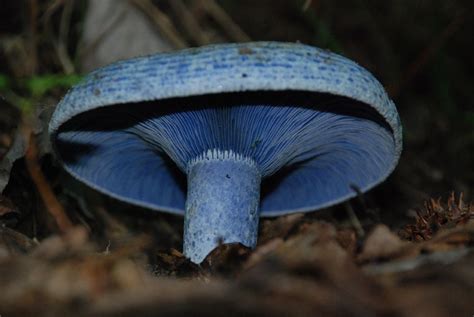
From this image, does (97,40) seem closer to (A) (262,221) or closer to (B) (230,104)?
(A) (262,221)

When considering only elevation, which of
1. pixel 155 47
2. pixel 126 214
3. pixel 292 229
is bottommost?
pixel 126 214

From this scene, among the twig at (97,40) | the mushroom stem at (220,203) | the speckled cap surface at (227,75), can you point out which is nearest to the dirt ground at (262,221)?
the twig at (97,40)

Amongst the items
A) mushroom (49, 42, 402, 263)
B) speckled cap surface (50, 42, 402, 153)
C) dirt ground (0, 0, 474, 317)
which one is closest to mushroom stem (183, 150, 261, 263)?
mushroom (49, 42, 402, 263)

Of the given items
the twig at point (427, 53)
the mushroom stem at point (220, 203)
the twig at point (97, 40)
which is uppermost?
the twig at point (427, 53)

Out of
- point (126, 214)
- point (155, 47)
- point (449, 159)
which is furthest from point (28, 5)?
point (449, 159)

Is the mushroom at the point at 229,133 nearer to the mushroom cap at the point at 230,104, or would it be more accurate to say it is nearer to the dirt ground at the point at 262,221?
the mushroom cap at the point at 230,104

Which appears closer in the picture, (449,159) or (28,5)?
(28,5)

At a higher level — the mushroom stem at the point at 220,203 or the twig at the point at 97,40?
the mushroom stem at the point at 220,203

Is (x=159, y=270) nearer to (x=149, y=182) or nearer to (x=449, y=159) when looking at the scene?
(x=149, y=182)
